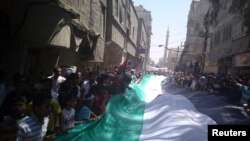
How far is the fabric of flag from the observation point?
6.35 m

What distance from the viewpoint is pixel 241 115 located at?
917 cm

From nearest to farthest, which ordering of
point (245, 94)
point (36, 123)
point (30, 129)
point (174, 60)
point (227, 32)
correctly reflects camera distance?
point (30, 129) → point (36, 123) → point (245, 94) → point (227, 32) → point (174, 60)

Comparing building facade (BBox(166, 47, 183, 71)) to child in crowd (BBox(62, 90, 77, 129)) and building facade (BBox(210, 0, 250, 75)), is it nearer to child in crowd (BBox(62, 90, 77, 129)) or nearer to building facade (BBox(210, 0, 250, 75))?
building facade (BBox(210, 0, 250, 75))

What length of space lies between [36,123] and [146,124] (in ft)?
17.4

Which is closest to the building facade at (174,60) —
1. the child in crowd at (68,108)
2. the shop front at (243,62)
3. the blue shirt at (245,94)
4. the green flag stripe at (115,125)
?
the shop front at (243,62)

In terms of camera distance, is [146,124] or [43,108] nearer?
[43,108]

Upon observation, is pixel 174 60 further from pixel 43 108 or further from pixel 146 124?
pixel 43 108

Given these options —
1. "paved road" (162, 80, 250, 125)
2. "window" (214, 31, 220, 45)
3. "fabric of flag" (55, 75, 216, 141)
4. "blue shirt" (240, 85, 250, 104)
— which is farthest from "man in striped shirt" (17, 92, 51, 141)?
"window" (214, 31, 220, 45)

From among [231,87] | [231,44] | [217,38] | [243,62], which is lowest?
[231,87]

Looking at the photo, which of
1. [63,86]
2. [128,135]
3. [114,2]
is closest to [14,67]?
[63,86]

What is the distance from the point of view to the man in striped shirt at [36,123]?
3.86 metres

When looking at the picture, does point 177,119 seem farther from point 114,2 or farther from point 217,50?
point 217,50

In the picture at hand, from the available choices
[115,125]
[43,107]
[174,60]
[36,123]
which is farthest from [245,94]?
[174,60]

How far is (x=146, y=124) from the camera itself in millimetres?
9039
